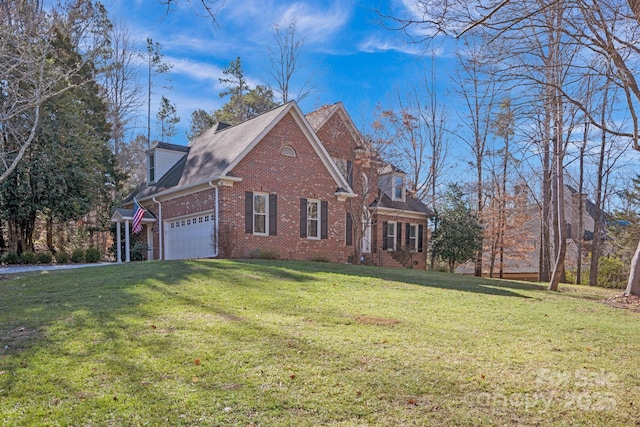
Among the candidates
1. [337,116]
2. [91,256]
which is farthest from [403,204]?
[91,256]

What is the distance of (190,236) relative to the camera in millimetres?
17859

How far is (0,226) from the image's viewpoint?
1984 cm

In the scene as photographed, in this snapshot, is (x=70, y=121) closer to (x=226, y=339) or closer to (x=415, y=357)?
(x=226, y=339)

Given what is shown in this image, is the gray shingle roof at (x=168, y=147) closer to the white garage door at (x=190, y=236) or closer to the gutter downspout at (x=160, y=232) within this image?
the gutter downspout at (x=160, y=232)

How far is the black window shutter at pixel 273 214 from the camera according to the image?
17.0 m

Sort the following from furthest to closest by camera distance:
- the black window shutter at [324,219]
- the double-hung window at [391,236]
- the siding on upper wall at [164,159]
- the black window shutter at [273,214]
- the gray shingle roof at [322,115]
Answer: the double-hung window at [391,236] < the gray shingle roof at [322,115] < the siding on upper wall at [164,159] < the black window shutter at [324,219] < the black window shutter at [273,214]

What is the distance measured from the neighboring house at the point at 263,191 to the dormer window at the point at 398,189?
201 cm

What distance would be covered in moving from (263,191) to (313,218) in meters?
2.65

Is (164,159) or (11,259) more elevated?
(164,159)

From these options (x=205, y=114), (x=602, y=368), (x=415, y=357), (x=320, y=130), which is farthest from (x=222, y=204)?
(x=205, y=114)

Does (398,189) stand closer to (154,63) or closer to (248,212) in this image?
(248,212)

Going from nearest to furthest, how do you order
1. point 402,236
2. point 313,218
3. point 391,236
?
point 313,218 → point 391,236 → point 402,236

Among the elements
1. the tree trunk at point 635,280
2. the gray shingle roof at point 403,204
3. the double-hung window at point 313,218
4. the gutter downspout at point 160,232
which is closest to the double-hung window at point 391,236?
the gray shingle roof at point 403,204

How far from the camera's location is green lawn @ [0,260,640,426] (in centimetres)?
383
